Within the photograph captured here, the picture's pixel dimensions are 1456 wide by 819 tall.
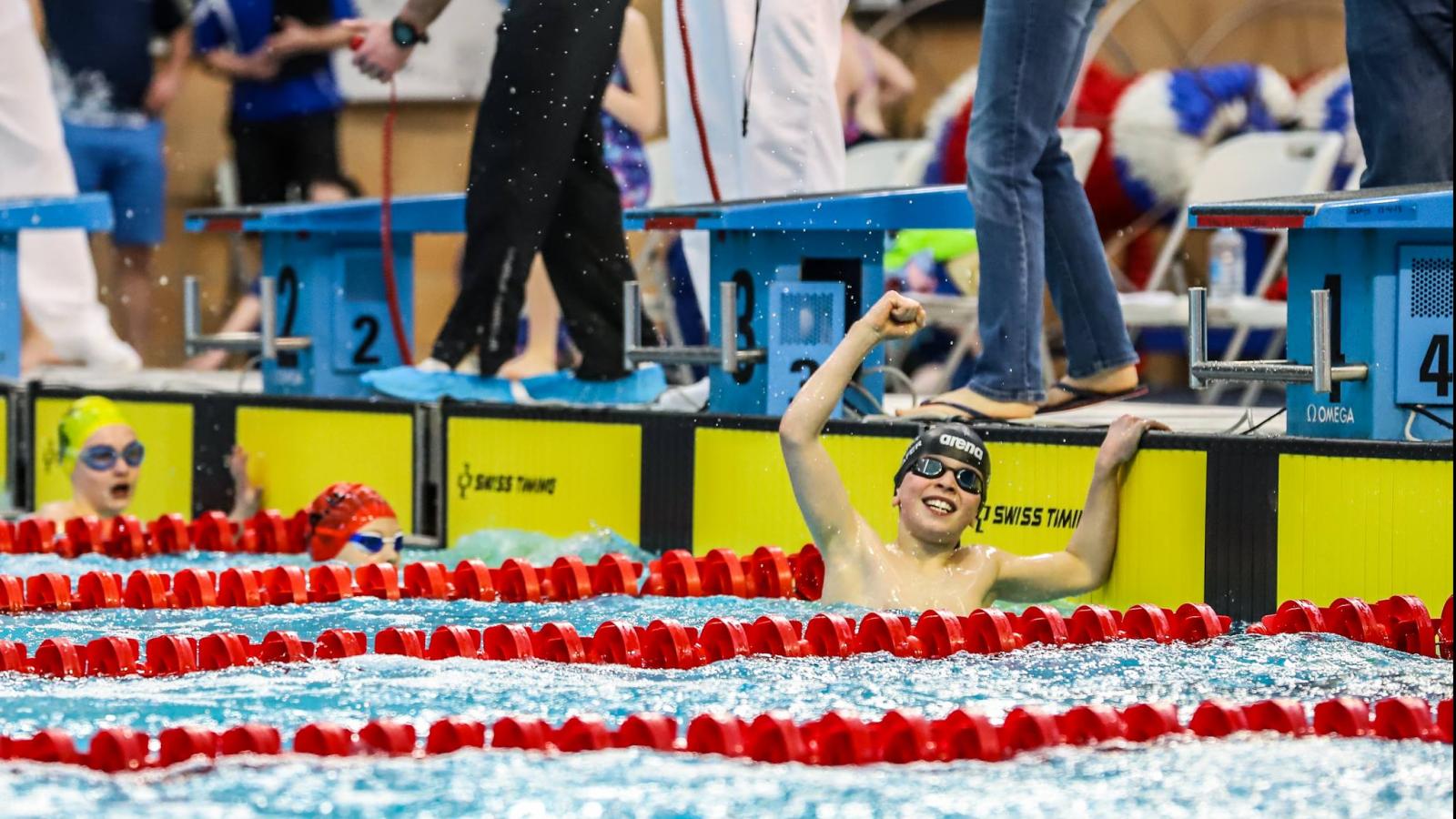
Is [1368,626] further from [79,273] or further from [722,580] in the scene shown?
[79,273]

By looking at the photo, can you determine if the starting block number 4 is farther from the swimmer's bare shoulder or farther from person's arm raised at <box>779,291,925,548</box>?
the swimmer's bare shoulder

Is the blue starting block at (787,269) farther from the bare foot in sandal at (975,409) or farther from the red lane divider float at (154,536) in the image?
the red lane divider float at (154,536)

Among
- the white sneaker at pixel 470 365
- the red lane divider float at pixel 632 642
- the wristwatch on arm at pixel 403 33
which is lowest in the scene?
the red lane divider float at pixel 632 642

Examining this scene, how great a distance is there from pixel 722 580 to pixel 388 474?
1800 millimetres

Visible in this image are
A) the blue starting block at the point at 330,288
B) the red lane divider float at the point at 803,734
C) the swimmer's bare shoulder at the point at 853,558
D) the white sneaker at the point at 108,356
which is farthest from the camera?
the white sneaker at the point at 108,356

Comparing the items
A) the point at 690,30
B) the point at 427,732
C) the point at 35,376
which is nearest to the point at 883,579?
the point at 427,732

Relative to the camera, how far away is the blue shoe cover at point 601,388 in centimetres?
714

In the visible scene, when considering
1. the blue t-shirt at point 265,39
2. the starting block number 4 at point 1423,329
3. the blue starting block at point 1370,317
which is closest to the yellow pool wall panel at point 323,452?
the blue t-shirt at point 265,39

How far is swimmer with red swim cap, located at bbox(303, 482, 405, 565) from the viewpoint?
20.0 feet

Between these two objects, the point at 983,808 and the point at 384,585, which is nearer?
the point at 983,808

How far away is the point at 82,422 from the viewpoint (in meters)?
6.95

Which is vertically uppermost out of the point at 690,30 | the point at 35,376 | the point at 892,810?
the point at 690,30

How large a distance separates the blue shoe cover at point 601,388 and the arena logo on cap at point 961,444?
228 centimetres

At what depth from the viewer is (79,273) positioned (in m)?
9.62
